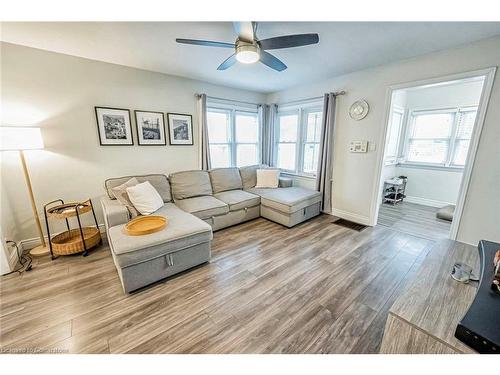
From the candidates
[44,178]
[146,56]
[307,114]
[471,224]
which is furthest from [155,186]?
[471,224]

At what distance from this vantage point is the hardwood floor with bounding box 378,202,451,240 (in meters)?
3.13

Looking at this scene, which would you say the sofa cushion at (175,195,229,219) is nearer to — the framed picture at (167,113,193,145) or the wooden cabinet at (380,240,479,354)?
the framed picture at (167,113,193,145)

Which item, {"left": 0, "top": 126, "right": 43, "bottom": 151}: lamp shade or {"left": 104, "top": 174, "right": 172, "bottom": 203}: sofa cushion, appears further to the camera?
{"left": 104, "top": 174, "right": 172, "bottom": 203}: sofa cushion

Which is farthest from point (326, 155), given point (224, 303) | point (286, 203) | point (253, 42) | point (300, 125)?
point (224, 303)

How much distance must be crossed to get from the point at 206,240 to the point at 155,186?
1.44m

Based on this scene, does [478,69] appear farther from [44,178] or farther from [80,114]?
[44,178]

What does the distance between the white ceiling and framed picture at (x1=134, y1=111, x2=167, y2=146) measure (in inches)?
26.9

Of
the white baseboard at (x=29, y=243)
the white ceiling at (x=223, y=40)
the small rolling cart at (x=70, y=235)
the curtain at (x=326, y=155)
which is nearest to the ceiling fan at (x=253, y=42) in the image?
the white ceiling at (x=223, y=40)

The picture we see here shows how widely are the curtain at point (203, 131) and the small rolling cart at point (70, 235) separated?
189cm

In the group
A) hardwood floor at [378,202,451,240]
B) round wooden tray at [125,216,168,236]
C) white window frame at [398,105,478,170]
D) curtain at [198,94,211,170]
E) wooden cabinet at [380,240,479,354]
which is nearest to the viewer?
wooden cabinet at [380,240,479,354]

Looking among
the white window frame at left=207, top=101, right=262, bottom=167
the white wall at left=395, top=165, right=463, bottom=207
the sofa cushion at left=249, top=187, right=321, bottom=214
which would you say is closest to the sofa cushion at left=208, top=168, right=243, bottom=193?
A: the sofa cushion at left=249, top=187, right=321, bottom=214

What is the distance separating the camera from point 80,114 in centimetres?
270

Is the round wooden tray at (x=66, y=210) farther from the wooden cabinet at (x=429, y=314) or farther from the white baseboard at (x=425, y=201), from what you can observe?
the white baseboard at (x=425, y=201)

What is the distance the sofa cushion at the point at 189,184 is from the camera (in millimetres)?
3297
